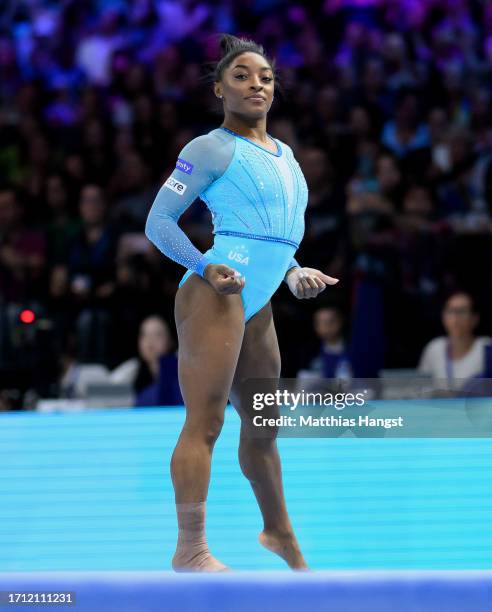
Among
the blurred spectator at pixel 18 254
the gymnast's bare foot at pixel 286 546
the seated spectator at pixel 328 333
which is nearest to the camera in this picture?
the gymnast's bare foot at pixel 286 546

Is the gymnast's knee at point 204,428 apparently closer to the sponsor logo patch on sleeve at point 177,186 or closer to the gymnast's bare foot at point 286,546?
the gymnast's bare foot at point 286,546

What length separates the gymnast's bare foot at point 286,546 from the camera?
2968mm

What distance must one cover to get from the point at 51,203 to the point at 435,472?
16.2ft

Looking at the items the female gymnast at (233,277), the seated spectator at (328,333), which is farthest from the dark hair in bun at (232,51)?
the seated spectator at (328,333)

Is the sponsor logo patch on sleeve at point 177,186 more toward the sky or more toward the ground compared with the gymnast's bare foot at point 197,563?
more toward the sky

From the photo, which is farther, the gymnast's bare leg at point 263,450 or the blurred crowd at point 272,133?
the blurred crowd at point 272,133

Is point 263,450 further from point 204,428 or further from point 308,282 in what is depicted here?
point 308,282

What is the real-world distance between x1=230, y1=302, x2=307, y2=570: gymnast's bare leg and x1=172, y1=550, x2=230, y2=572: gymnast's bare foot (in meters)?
0.26

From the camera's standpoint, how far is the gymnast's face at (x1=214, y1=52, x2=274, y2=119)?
2986 mm

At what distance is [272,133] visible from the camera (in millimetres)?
7707

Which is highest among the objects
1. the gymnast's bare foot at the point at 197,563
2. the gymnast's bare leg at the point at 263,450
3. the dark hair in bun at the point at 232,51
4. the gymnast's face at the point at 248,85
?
the dark hair in bun at the point at 232,51

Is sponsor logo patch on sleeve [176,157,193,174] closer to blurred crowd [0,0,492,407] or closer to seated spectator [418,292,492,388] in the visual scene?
blurred crowd [0,0,492,407]

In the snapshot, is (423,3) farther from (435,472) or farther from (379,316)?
(435,472)

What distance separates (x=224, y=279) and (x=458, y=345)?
333cm
